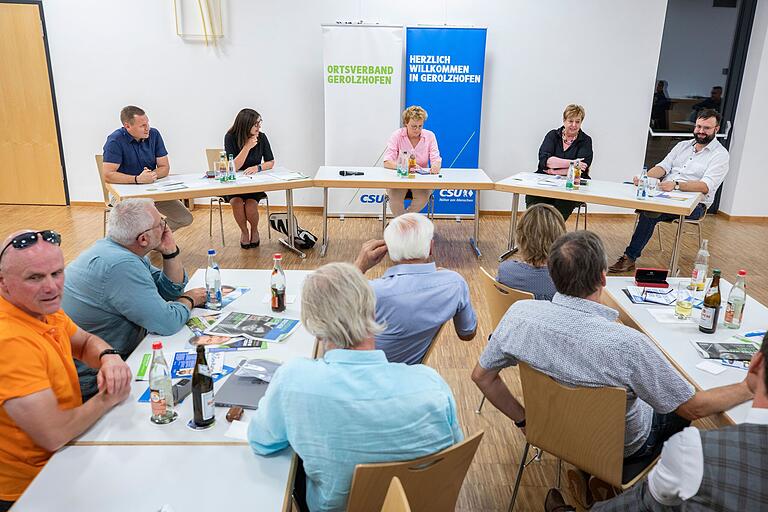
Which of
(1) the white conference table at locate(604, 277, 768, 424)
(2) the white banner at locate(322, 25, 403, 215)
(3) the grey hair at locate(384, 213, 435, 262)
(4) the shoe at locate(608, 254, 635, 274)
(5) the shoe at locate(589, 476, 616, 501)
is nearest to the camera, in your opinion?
(1) the white conference table at locate(604, 277, 768, 424)

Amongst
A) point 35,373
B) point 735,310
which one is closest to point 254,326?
point 35,373

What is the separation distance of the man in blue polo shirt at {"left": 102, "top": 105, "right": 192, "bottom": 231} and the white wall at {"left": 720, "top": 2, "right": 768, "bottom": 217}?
6.51m

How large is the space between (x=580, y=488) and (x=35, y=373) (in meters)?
2.06

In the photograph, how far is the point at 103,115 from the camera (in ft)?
22.7

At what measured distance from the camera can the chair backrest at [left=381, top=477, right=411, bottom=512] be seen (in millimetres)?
1254

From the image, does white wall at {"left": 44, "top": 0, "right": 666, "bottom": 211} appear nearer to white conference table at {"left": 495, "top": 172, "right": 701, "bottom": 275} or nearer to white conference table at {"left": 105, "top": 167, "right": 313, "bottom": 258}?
white conference table at {"left": 105, "top": 167, "right": 313, "bottom": 258}

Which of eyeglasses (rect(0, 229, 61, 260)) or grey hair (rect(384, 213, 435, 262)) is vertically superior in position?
eyeglasses (rect(0, 229, 61, 260))

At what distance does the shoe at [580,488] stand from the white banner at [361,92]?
4.83 meters

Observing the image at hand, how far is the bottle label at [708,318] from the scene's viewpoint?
2.48 meters

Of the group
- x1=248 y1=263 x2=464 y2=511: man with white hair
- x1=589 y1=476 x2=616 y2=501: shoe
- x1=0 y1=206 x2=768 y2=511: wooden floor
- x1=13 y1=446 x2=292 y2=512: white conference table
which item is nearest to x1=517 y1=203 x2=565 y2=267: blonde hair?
x1=0 y1=206 x2=768 y2=511: wooden floor

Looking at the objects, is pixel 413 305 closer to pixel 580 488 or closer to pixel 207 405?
pixel 207 405

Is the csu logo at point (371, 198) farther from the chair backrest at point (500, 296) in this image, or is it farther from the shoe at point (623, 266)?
the chair backrest at point (500, 296)

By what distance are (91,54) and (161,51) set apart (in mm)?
793

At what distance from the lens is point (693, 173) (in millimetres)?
5406
